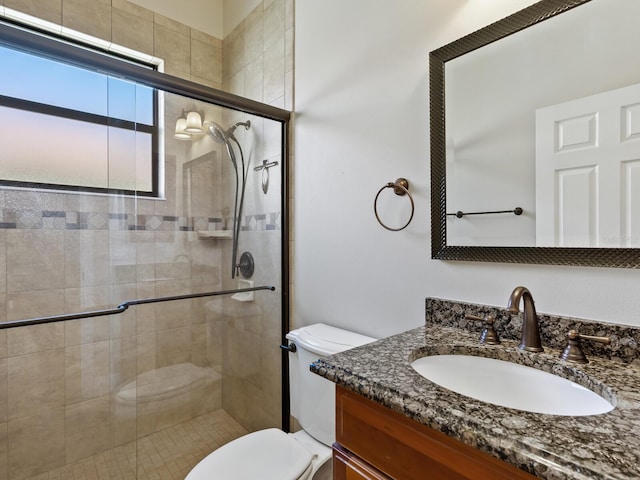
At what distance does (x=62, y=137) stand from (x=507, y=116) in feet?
6.45

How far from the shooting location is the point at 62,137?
1608 mm

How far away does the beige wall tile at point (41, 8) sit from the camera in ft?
5.57

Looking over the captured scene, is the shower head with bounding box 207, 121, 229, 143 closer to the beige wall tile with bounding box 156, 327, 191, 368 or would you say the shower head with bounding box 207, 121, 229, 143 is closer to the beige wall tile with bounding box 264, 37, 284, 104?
the beige wall tile with bounding box 264, 37, 284, 104

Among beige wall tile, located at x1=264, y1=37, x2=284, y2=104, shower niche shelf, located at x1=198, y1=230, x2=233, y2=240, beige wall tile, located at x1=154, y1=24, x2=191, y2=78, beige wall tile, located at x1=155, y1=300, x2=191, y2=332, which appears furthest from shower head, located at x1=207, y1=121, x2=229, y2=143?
beige wall tile, located at x1=155, y1=300, x2=191, y2=332

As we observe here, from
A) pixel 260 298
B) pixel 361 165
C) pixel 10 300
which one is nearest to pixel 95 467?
pixel 10 300

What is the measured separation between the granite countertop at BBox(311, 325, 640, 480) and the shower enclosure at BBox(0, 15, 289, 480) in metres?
1.13

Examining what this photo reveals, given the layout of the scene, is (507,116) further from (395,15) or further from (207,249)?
Answer: (207,249)

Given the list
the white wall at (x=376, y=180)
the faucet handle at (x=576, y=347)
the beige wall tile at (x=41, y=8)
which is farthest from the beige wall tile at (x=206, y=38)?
the faucet handle at (x=576, y=347)

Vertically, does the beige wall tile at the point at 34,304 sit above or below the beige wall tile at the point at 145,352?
above

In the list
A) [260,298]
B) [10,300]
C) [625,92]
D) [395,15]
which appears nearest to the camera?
[625,92]

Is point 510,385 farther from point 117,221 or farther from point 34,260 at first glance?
point 34,260

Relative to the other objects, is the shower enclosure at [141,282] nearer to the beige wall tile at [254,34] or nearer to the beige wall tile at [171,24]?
the beige wall tile at [254,34]

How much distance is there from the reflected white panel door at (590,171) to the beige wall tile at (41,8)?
8.02 ft

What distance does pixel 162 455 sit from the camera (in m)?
1.74
